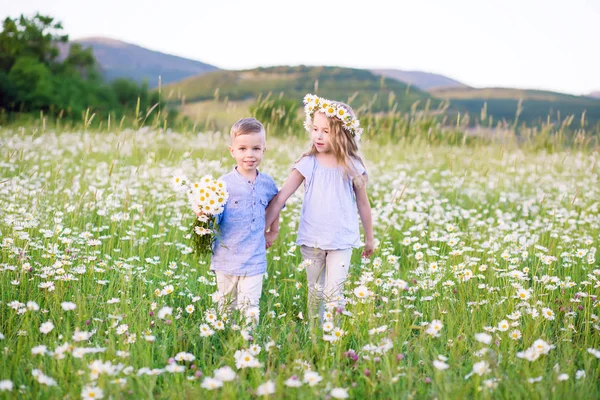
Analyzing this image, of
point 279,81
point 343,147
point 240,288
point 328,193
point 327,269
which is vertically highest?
point 279,81

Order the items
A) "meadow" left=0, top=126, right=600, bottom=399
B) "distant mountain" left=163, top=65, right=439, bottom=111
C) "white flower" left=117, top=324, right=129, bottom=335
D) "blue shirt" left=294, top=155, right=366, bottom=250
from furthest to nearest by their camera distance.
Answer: "distant mountain" left=163, top=65, right=439, bottom=111
"blue shirt" left=294, top=155, right=366, bottom=250
"white flower" left=117, top=324, right=129, bottom=335
"meadow" left=0, top=126, right=600, bottom=399

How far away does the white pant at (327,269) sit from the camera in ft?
11.6

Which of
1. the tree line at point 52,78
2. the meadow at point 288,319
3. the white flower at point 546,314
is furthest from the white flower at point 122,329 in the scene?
the tree line at point 52,78

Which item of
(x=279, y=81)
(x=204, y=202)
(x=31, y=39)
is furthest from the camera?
(x=279, y=81)

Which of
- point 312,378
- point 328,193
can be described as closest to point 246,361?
point 312,378

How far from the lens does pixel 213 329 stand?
119 inches

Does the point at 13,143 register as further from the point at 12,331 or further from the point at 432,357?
the point at 432,357

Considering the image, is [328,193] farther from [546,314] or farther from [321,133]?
[546,314]

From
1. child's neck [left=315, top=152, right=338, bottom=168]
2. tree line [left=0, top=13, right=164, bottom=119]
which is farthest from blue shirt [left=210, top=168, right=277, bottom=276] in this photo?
tree line [left=0, top=13, right=164, bottom=119]

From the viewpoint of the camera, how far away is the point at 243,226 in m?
3.41

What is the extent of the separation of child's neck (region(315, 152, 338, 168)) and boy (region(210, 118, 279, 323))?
45 centimetres

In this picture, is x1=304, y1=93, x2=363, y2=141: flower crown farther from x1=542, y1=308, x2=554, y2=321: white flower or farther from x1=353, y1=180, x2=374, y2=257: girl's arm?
x1=542, y1=308, x2=554, y2=321: white flower

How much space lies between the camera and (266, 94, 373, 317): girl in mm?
3586

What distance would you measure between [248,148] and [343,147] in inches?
26.5
